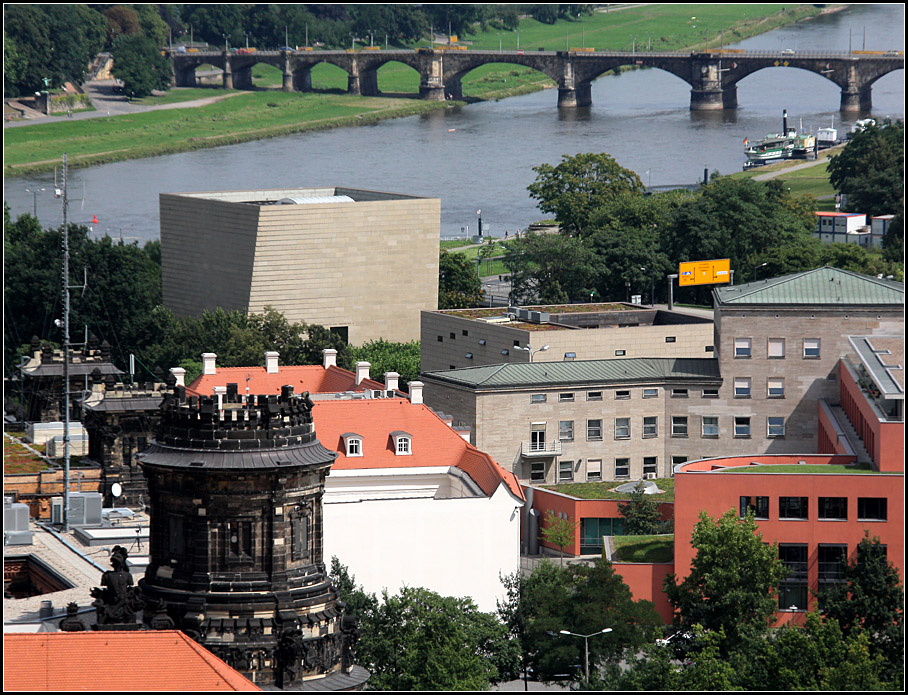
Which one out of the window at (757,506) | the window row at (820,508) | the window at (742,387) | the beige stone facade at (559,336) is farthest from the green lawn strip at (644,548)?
the beige stone facade at (559,336)

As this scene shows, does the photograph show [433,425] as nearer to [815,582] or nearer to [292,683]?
[815,582]

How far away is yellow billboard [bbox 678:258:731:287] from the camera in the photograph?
141375 millimetres

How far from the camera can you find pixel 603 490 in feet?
309

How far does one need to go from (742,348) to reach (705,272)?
43.2 m

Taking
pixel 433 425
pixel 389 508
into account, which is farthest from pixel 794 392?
pixel 389 508

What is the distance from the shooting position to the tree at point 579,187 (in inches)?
6929

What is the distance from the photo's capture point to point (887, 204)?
175375 mm

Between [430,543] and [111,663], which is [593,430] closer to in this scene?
[430,543]

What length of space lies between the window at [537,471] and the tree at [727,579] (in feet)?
73.2

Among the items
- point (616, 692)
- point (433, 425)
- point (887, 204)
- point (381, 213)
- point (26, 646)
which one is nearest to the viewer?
point (26, 646)

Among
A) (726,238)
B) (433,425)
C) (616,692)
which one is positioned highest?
(726,238)

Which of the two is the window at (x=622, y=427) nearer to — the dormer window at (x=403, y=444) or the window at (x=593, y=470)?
the window at (x=593, y=470)

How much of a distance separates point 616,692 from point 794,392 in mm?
41563

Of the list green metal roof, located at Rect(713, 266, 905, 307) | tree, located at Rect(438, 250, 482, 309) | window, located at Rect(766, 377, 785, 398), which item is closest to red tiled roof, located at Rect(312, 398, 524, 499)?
window, located at Rect(766, 377, 785, 398)
